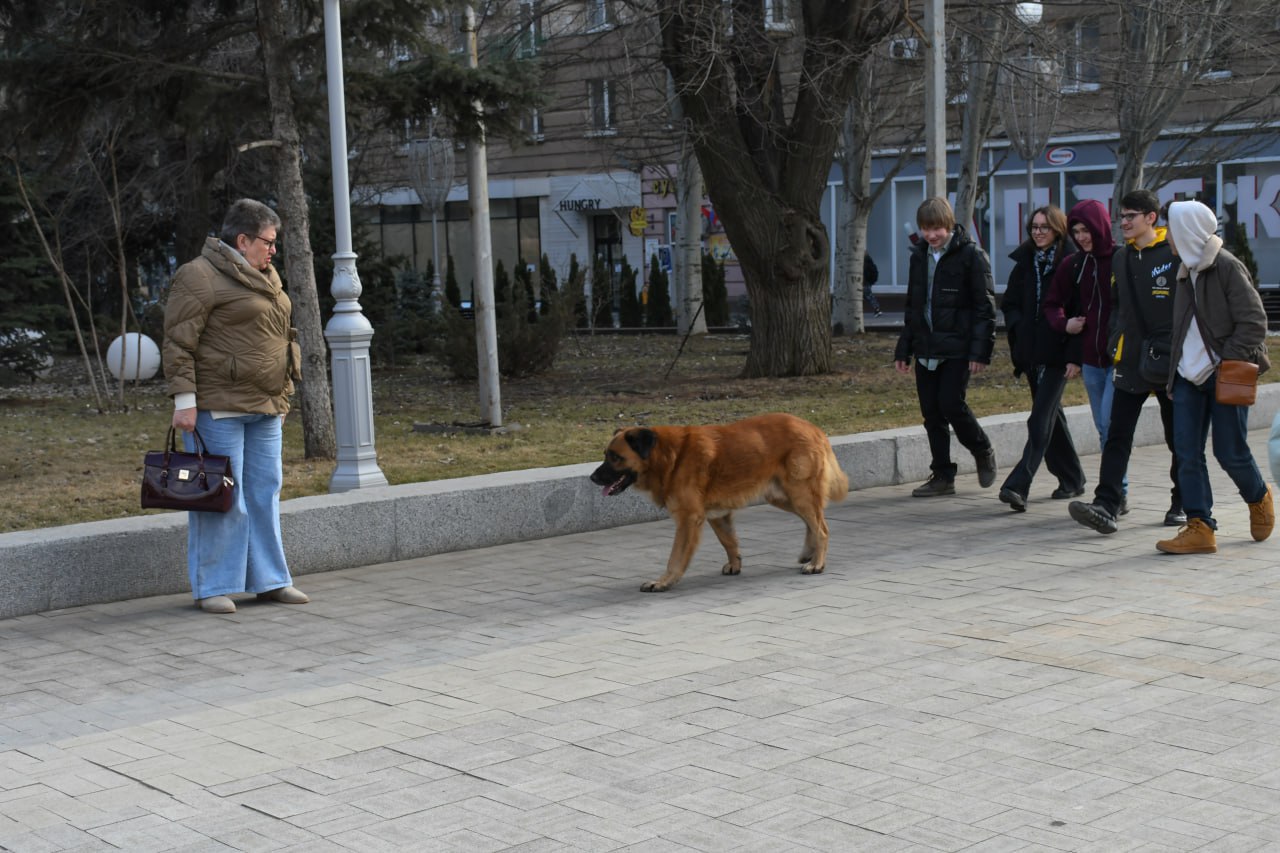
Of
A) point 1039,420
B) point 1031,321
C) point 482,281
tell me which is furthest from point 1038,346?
point 482,281

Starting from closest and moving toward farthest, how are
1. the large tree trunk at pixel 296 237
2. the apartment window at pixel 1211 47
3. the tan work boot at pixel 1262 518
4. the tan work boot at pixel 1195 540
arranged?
the tan work boot at pixel 1195 540, the tan work boot at pixel 1262 518, the large tree trunk at pixel 296 237, the apartment window at pixel 1211 47

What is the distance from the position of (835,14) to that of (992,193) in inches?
971

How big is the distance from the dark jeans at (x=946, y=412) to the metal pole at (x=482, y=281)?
4.97m

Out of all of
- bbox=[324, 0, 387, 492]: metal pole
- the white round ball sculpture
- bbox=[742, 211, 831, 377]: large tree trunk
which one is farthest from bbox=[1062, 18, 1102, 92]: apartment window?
the white round ball sculpture

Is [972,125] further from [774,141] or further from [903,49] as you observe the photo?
[774,141]

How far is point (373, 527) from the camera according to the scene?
29.9 feet

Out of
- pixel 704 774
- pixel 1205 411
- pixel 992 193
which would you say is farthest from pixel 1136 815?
pixel 992 193

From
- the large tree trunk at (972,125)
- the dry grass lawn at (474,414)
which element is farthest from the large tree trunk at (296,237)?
the large tree trunk at (972,125)

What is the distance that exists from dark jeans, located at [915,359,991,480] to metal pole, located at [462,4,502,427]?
195 inches

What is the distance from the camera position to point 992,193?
4150cm

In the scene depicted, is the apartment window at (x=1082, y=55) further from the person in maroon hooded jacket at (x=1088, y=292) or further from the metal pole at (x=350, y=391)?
the metal pole at (x=350, y=391)

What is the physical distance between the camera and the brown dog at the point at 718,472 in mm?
7895

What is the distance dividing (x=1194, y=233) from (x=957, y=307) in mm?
2250

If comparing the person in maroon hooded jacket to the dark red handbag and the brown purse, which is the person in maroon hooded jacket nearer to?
the brown purse
